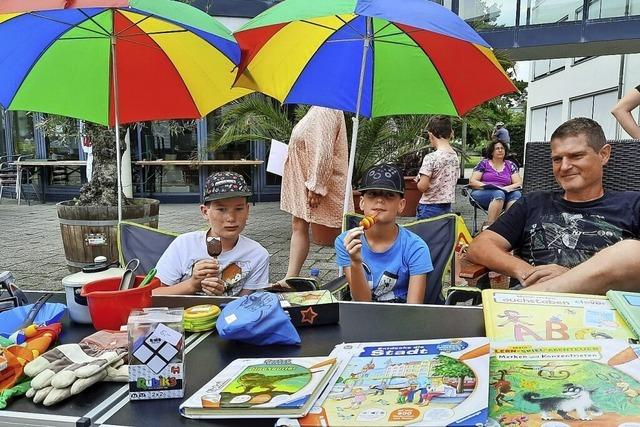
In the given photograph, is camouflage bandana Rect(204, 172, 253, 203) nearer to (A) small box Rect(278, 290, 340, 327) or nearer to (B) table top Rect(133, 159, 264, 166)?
(A) small box Rect(278, 290, 340, 327)

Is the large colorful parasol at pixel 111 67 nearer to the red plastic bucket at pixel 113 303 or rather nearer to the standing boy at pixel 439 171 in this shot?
the red plastic bucket at pixel 113 303

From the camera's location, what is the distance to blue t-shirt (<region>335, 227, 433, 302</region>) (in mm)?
2504

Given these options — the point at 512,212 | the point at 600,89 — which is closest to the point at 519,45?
the point at 600,89

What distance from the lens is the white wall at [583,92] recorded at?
510 inches

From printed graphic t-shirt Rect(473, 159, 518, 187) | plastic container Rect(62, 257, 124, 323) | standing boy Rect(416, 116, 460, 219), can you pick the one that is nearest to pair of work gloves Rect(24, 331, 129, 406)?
plastic container Rect(62, 257, 124, 323)

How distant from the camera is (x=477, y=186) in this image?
6715 millimetres

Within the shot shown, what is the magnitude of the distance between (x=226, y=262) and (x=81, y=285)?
982 millimetres

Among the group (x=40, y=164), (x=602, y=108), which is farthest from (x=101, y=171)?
(x=602, y=108)

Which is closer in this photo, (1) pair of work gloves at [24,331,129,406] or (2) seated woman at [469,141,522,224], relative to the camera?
(1) pair of work gloves at [24,331,129,406]

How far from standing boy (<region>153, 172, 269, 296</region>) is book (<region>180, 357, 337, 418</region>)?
3.79ft

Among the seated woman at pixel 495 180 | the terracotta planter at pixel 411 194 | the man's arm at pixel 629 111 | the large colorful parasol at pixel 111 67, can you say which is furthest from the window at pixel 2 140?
the man's arm at pixel 629 111

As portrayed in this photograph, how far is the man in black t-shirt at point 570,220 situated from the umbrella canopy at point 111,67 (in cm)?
Result: 181

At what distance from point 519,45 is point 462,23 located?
921 cm

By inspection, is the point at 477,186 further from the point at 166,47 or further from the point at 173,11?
the point at 173,11
